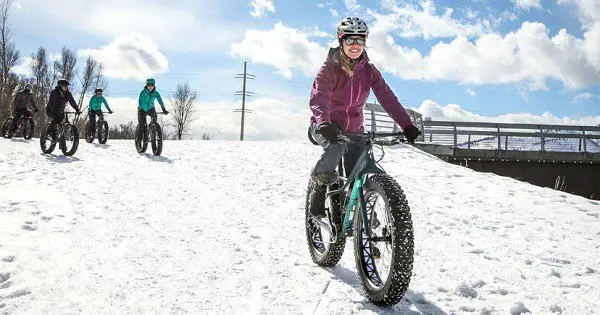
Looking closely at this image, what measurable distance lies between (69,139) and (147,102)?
2.32m

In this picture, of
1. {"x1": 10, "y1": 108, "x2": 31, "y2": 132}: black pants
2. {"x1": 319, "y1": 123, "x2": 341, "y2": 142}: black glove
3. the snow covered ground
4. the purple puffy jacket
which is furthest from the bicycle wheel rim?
{"x1": 10, "y1": 108, "x2": 31, "y2": 132}: black pants

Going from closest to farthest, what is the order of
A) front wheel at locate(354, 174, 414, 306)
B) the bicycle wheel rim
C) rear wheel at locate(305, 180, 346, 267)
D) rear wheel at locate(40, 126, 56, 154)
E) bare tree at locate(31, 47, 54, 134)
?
1. front wheel at locate(354, 174, 414, 306)
2. the bicycle wheel rim
3. rear wheel at locate(305, 180, 346, 267)
4. rear wheel at locate(40, 126, 56, 154)
5. bare tree at locate(31, 47, 54, 134)

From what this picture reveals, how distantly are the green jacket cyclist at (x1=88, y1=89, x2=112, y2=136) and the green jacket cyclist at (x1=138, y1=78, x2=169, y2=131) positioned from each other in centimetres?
339

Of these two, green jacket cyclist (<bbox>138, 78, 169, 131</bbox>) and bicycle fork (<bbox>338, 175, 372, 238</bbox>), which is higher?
green jacket cyclist (<bbox>138, 78, 169, 131</bbox>)

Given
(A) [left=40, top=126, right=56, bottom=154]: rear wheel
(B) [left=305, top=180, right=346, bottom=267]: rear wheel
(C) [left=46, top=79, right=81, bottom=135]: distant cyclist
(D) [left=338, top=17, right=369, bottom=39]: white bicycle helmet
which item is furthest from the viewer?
(C) [left=46, top=79, right=81, bottom=135]: distant cyclist

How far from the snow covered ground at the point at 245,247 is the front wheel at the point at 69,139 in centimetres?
199

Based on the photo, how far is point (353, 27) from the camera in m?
3.72

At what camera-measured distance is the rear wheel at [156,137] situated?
41.6 feet

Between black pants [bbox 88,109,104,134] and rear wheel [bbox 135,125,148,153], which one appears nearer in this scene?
rear wheel [bbox 135,125,148,153]

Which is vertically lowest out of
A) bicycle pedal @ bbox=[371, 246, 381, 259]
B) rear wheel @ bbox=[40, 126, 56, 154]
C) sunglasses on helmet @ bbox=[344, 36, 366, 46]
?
bicycle pedal @ bbox=[371, 246, 381, 259]

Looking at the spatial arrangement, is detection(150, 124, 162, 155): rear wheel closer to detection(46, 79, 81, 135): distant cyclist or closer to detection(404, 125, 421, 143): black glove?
detection(46, 79, 81, 135): distant cyclist

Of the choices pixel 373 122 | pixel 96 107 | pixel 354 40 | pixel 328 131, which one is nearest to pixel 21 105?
pixel 96 107

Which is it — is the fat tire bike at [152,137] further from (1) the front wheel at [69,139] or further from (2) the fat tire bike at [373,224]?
(2) the fat tire bike at [373,224]

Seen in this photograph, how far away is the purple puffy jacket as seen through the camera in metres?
3.81
